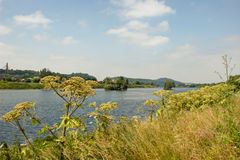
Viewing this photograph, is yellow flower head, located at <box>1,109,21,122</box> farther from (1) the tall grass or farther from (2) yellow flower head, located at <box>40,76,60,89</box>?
(1) the tall grass

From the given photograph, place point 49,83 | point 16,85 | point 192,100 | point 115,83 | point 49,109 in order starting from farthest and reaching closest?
point 16,85, point 115,83, point 49,109, point 192,100, point 49,83

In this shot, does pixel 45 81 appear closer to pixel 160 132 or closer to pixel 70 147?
pixel 70 147

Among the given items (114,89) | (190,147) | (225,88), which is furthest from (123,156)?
(114,89)

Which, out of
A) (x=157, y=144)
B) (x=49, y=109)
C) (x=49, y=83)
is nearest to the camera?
(x=157, y=144)

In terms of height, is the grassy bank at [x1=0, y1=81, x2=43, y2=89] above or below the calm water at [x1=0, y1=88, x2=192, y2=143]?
above

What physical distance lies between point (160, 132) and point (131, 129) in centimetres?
77

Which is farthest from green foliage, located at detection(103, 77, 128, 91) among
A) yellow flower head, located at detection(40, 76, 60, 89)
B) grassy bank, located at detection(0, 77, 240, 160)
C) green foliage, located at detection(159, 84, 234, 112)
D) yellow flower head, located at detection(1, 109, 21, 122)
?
yellow flower head, located at detection(1, 109, 21, 122)

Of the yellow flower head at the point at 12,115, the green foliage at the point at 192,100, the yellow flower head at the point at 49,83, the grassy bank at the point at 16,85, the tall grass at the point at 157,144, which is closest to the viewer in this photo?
the tall grass at the point at 157,144

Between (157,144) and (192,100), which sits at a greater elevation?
(192,100)

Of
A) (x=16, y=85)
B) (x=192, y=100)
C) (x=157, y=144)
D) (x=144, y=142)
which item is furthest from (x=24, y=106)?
(x=16, y=85)

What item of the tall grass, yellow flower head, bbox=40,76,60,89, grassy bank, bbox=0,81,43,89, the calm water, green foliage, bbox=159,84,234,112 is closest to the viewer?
the tall grass

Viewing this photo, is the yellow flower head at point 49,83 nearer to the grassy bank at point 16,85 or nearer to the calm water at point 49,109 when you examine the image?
the calm water at point 49,109

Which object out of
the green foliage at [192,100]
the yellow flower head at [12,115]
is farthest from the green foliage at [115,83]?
the yellow flower head at [12,115]

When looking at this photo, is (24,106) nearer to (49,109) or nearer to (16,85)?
(49,109)
